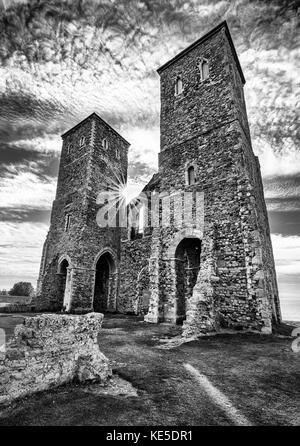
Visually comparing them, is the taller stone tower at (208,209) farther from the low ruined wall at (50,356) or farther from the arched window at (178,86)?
the low ruined wall at (50,356)

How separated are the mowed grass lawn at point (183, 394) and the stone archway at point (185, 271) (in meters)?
5.35

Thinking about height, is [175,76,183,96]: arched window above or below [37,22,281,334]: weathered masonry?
above

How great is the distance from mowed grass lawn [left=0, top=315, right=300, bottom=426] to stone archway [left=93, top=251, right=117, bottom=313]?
1165cm

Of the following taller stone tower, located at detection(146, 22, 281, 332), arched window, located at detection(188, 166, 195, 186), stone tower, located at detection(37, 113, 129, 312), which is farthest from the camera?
stone tower, located at detection(37, 113, 129, 312)

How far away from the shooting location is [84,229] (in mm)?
16641

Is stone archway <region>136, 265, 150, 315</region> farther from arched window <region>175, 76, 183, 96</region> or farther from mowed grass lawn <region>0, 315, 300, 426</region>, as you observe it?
arched window <region>175, 76, 183, 96</region>

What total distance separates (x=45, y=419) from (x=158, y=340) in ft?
16.4

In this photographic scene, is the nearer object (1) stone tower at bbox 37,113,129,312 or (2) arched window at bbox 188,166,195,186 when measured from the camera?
(2) arched window at bbox 188,166,195,186

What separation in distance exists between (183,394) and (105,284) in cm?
1549

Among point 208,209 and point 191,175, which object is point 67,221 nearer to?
point 191,175

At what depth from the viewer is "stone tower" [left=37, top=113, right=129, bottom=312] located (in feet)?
52.6

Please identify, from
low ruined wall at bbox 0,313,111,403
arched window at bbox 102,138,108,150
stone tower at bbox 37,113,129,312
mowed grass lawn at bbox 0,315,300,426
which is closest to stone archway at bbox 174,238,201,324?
mowed grass lawn at bbox 0,315,300,426

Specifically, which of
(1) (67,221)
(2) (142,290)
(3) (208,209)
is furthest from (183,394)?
(1) (67,221)

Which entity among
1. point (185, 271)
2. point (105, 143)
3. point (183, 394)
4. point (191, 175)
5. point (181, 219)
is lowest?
point (183, 394)
